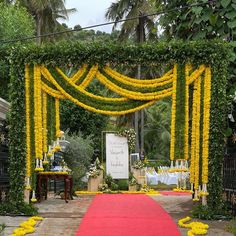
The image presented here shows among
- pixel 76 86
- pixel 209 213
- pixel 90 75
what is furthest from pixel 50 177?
pixel 209 213

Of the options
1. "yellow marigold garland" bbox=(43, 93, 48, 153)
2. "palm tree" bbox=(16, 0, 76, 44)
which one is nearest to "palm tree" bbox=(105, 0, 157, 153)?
"palm tree" bbox=(16, 0, 76, 44)

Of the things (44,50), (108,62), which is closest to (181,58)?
(108,62)

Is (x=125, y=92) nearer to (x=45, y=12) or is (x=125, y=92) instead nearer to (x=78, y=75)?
(x=78, y=75)

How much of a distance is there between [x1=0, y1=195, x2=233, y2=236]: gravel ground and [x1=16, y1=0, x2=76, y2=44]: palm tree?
16.4 m

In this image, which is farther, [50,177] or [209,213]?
[50,177]

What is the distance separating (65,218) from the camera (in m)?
9.70

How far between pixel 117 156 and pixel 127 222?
35.9ft

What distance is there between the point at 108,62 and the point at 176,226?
12.4ft

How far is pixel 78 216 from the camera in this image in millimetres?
10008

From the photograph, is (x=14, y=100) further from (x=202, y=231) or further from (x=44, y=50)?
(x=202, y=231)

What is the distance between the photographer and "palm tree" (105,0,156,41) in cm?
2669

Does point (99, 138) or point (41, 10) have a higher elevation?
point (41, 10)

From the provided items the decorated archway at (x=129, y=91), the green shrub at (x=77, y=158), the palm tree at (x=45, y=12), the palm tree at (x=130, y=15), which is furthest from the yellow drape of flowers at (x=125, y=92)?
the palm tree at (x=45, y=12)

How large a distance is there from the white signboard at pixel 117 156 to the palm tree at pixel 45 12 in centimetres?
1032
